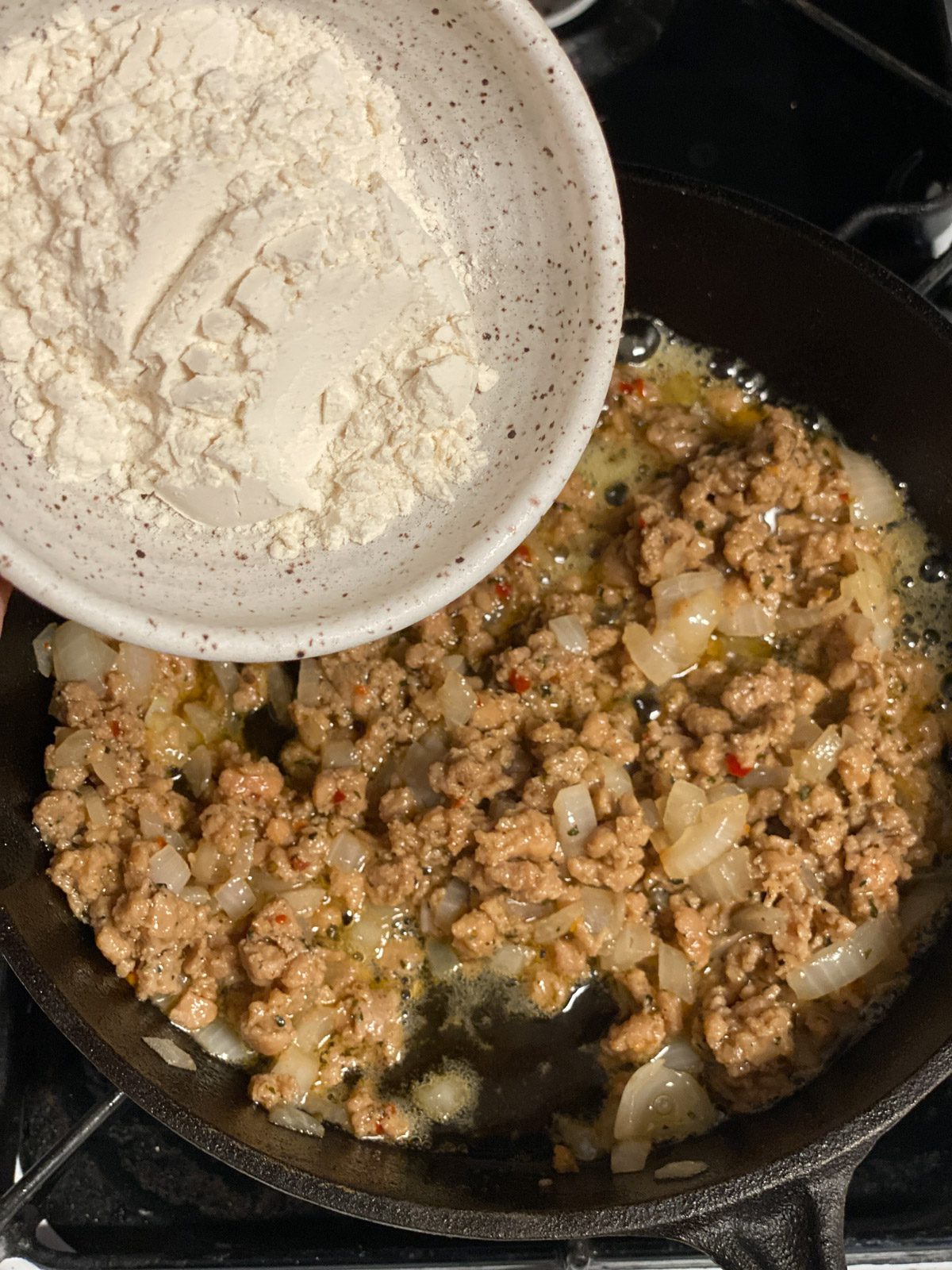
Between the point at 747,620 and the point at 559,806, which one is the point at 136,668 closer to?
the point at 559,806

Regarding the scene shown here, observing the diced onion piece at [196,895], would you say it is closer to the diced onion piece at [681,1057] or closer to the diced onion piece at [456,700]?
the diced onion piece at [456,700]

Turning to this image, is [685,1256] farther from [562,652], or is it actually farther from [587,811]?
[562,652]

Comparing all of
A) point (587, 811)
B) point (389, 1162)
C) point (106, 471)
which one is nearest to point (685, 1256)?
point (389, 1162)

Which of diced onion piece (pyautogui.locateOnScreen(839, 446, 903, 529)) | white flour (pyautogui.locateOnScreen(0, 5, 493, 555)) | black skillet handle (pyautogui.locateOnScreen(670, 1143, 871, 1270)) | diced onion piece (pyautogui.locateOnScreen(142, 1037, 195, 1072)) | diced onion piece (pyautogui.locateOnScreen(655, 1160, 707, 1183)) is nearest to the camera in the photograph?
white flour (pyautogui.locateOnScreen(0, 5, 493, 555))

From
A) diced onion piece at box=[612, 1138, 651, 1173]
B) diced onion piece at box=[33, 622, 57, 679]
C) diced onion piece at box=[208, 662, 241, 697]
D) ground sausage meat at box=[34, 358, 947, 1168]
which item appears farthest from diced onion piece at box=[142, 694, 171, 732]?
diced onion piece at box=[612, 1138, 651, 1173]

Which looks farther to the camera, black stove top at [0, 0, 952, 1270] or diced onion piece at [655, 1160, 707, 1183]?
black stove top at [0, 0, 952, 1270]

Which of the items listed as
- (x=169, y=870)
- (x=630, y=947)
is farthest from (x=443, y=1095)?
(x=169, y=870)

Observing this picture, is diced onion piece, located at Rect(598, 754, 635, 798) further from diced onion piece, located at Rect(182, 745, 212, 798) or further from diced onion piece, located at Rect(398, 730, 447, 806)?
diced onion piece, located at Rect(182, 745, 212, 798)

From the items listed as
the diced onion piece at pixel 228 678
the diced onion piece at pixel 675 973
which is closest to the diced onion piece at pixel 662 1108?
the diced onion piece at pixel 675 973
